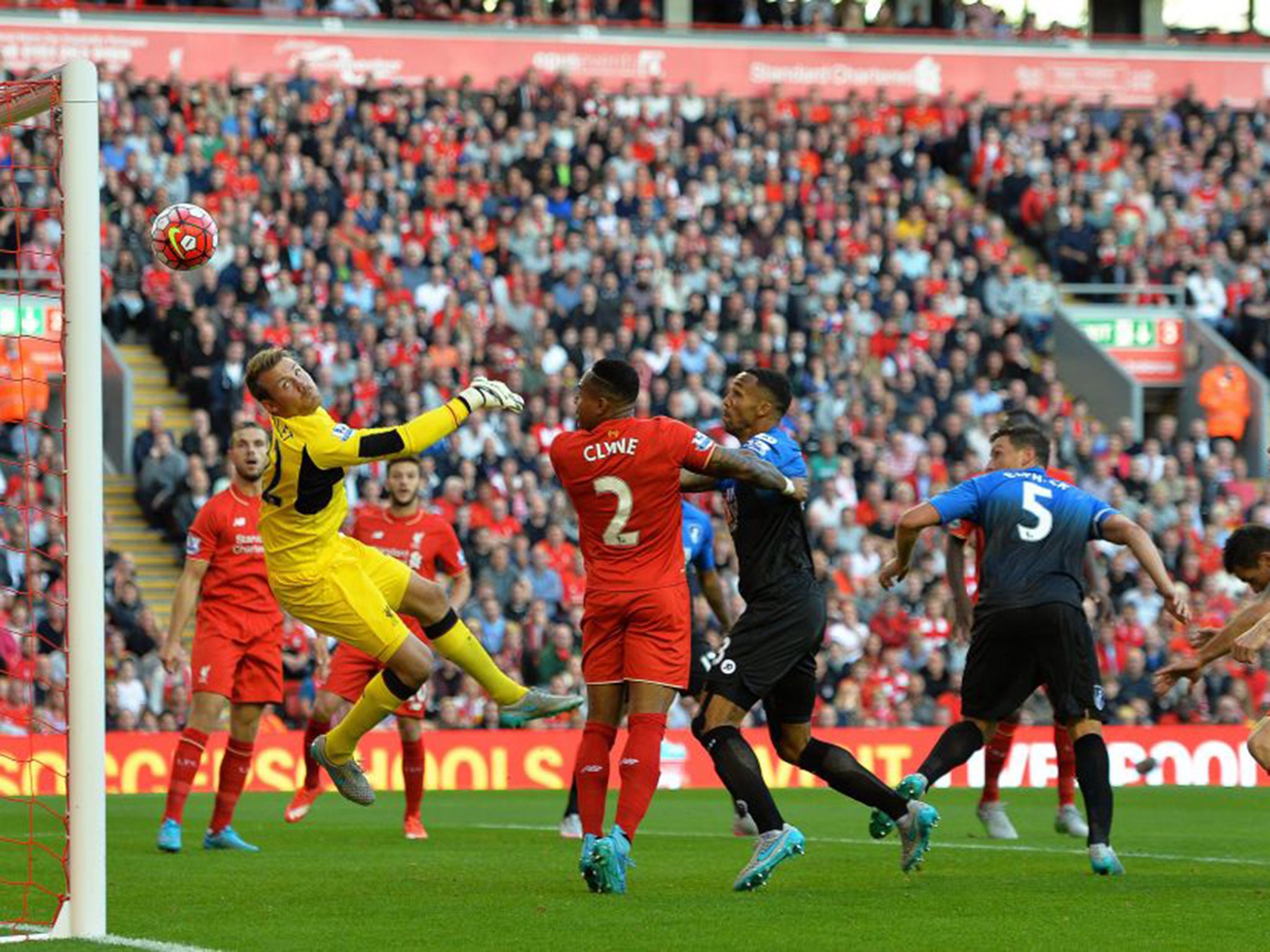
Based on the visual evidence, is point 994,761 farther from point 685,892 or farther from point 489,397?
point 489,397

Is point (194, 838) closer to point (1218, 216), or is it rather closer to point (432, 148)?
point (432, 148)

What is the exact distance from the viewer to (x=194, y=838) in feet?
47.7

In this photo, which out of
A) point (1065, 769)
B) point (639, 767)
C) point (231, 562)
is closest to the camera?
point (639, 767)

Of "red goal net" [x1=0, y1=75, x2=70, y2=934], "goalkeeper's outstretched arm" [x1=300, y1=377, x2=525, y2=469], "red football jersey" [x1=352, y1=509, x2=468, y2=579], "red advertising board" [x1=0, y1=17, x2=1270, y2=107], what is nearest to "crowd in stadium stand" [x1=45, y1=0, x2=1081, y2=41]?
"red advertising board" [x1=0, y1=17, x2=1270, y2=107]

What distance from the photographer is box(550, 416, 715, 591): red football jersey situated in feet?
33.8

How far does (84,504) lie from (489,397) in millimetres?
1986

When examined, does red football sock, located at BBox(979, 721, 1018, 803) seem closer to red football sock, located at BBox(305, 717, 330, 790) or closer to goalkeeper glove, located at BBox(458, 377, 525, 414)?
red football sock, located at BBox(305, 717, 330, 790)

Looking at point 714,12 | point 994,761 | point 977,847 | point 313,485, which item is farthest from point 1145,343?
point 313,485

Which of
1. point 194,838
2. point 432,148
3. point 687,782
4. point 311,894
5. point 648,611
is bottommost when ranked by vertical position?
point 687,782

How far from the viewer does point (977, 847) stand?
13.6 m

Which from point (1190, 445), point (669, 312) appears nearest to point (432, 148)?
point (669, 312)

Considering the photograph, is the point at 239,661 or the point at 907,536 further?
the point at 239,661

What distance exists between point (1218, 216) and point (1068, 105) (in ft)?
9.64

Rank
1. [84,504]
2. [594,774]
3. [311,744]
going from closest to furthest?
[84,504] → [594,774] → [311,744]
